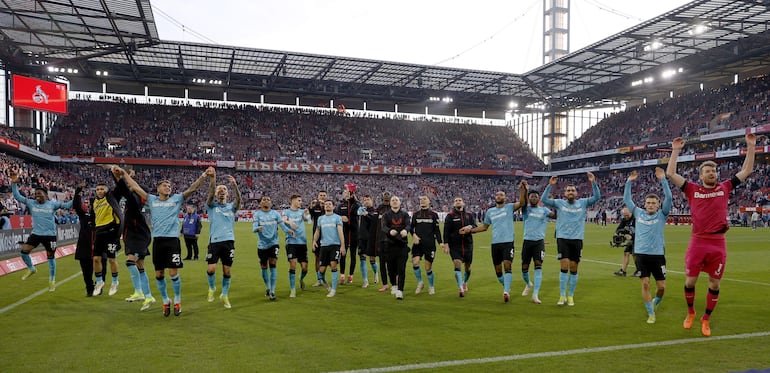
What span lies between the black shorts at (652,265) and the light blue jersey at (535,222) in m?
2.48

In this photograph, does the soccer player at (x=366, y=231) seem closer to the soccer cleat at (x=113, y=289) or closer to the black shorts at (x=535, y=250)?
the black shorts at (x=535, y=250)

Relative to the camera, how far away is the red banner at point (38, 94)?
132 feet

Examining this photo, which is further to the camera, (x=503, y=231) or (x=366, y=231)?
(x=366, y=231)

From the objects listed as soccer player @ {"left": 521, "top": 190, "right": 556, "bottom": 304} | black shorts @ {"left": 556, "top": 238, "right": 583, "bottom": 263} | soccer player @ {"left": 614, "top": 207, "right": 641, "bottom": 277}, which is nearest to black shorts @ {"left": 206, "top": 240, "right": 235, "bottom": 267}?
soccer player @ {"left": 521, "top": 190, "right": 556, "bottom": 304}

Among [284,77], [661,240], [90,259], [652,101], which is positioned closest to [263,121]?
[284,77]

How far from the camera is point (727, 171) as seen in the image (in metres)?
52.1

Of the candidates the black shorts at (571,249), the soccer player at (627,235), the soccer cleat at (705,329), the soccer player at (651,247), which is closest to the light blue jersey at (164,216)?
the black shorts at (571,249)

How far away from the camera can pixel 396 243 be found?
10.9 meters

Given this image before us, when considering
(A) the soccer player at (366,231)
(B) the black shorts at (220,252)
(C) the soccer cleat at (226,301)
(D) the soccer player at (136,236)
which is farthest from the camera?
(A) the soccer player at (366,231)

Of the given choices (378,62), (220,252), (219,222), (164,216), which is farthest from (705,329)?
(378,62)

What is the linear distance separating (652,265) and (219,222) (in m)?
7.35

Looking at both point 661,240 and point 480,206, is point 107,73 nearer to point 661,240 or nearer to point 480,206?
point 480,206

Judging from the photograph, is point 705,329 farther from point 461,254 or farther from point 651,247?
point 461,254

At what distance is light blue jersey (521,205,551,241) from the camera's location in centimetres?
1072
